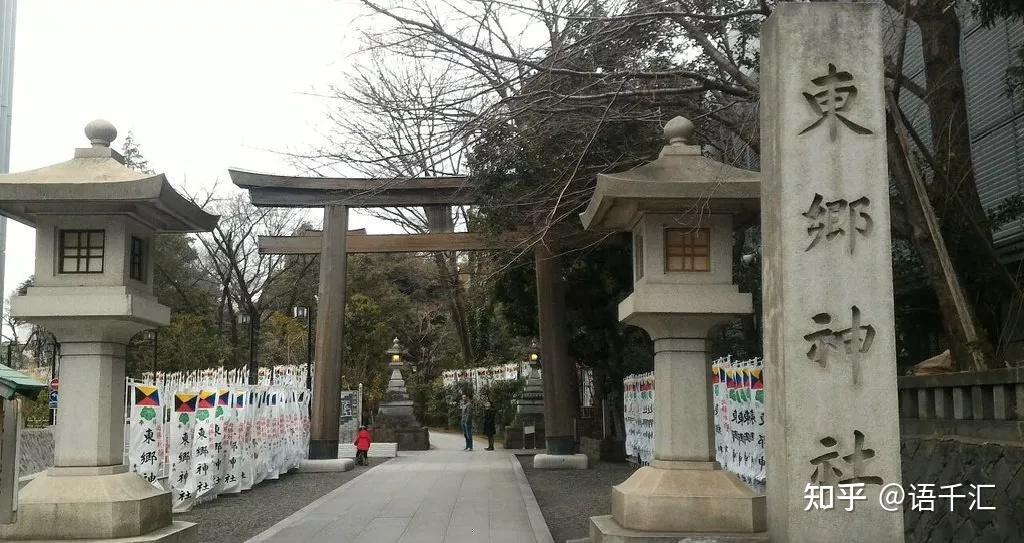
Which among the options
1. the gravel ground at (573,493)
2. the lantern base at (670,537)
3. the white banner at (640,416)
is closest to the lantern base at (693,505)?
the lantern base at (670,537)

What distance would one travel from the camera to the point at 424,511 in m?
13.0

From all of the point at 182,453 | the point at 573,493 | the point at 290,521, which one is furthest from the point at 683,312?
the point at 182,453

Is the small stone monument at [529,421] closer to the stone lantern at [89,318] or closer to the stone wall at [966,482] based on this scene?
the stone wall at [966,482]

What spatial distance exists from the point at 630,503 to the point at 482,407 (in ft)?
91.6

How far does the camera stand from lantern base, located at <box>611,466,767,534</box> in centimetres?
827

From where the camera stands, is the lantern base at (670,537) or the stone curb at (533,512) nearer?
the lantern base at (670,537)

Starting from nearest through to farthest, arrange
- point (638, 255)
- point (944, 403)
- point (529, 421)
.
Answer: point (944, 403) → point (638, 255) → point (529, 421)

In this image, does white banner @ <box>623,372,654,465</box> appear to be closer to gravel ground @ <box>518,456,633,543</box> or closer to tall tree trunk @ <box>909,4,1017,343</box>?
gravel ground @ <box>518,456,633,543</box>

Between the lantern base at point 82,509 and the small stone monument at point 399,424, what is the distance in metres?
21.2

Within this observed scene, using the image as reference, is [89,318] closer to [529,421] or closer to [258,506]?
[258,506]

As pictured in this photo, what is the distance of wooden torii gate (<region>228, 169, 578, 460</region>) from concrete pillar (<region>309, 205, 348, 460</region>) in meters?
0.02

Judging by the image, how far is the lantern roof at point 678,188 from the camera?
872 cm

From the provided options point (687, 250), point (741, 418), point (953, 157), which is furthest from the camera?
point (741, 418)

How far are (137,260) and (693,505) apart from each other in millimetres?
5948
